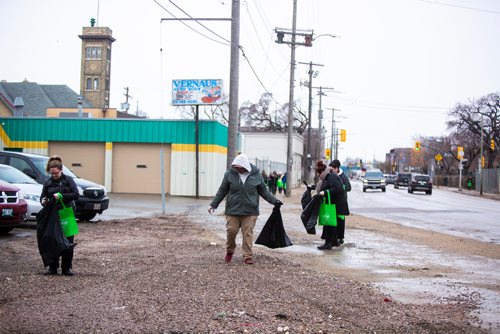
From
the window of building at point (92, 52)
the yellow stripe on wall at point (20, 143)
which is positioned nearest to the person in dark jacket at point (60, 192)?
the yellow stripe on wall at point (20, 143)

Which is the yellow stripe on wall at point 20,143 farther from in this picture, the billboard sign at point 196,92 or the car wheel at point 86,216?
the car wheel at point 86,216

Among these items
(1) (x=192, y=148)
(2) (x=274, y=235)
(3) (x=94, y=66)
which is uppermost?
(3) (x=94, y=66)

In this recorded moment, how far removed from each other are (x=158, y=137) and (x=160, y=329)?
24411 millimetres

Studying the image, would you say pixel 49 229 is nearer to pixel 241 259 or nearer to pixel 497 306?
pixel 241 259

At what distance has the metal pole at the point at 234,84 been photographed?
1881cm

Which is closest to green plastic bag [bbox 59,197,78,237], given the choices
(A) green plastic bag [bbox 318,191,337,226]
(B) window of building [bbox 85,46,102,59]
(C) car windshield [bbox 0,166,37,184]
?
(A) green plastic bag [bbox 318,191,337,226]

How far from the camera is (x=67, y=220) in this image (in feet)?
25.9

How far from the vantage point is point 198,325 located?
542 cm

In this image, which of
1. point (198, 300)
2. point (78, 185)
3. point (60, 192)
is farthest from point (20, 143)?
point (198, 300)

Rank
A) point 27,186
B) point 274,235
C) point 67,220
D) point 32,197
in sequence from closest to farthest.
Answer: point 67,220
point 274,235
point 32,197
point 27,186

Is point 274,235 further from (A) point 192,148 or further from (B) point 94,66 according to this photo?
(B) point 94,66

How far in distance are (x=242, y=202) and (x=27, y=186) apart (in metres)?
6.84

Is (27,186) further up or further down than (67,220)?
further up

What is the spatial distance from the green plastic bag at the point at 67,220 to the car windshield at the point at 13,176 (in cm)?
621
